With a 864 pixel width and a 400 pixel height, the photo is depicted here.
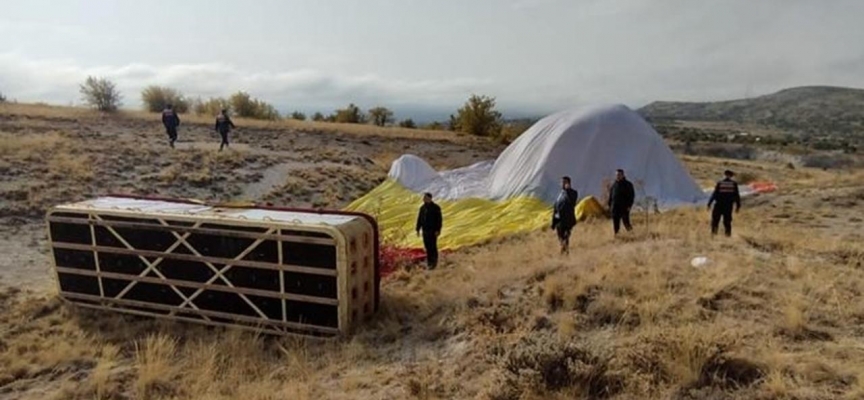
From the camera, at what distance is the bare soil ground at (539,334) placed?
5283 mm

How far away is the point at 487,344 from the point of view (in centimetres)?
647

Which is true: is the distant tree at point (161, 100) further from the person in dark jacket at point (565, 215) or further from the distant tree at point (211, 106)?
the person in dark jacket at point (565, 215)

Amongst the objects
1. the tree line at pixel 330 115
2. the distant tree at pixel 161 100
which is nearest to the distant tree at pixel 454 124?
the tree line at pixel 330 115

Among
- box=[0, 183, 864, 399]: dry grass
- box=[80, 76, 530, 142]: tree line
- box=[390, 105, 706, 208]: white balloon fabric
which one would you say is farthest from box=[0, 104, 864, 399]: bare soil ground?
box=[80, 76, 530, 142]: tree line

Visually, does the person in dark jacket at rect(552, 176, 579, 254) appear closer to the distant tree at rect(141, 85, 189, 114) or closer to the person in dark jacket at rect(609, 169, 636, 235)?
the person in dark jacket at rect(609, 169, 636, 235)

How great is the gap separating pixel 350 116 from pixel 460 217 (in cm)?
3882

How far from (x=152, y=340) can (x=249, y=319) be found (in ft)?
4.28

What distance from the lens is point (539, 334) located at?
6.50m

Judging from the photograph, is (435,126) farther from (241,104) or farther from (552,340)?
(552,340)

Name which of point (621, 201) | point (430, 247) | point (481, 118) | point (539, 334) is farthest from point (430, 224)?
point (481, 118)

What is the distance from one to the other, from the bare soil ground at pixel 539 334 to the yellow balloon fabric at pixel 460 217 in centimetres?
106

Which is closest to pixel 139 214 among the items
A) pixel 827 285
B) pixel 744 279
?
pixel 744 279

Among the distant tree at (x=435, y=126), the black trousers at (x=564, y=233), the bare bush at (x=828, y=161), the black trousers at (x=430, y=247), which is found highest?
the black trousers at (x=564, y=233)

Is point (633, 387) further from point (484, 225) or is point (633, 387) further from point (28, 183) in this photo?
point (28, 183)
